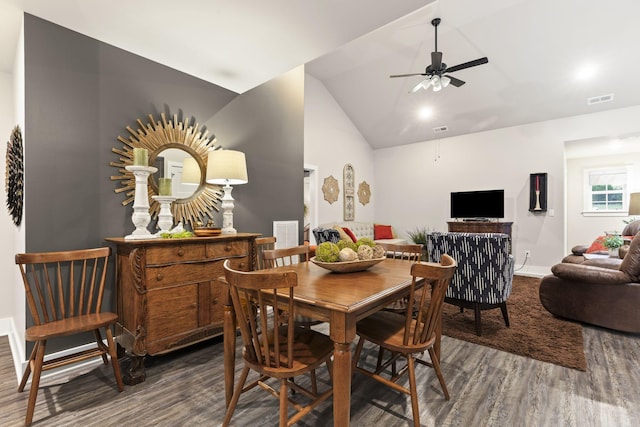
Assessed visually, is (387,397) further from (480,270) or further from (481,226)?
(481,226)

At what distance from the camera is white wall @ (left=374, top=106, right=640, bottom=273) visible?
5543 millimetres

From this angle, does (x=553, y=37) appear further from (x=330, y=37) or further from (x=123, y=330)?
(x=123, y=330)

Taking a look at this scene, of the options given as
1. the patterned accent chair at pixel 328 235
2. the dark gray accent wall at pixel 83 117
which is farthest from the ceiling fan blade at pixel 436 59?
the dark gray accent wall at pixel 83 117

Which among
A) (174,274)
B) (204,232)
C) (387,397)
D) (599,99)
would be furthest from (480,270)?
(599,99)

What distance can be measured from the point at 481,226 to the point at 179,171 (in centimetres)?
559

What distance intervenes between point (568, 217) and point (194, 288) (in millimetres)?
8445

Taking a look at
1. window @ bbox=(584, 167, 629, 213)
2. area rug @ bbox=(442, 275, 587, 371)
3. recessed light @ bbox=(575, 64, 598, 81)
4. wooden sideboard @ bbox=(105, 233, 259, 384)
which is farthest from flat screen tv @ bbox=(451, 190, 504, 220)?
wooden sideboard @ bbox=(105, 233, 259, 384)

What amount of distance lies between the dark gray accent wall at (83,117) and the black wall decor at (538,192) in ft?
18.7

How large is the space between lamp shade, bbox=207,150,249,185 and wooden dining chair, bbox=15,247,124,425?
1.02 metres

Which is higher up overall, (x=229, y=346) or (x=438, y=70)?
(x=438, y=70)

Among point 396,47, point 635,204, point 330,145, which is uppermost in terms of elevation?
point 396,47

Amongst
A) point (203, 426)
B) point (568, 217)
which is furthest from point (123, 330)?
point (568, 217)

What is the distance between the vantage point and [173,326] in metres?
2.22

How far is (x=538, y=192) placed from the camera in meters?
5.70
